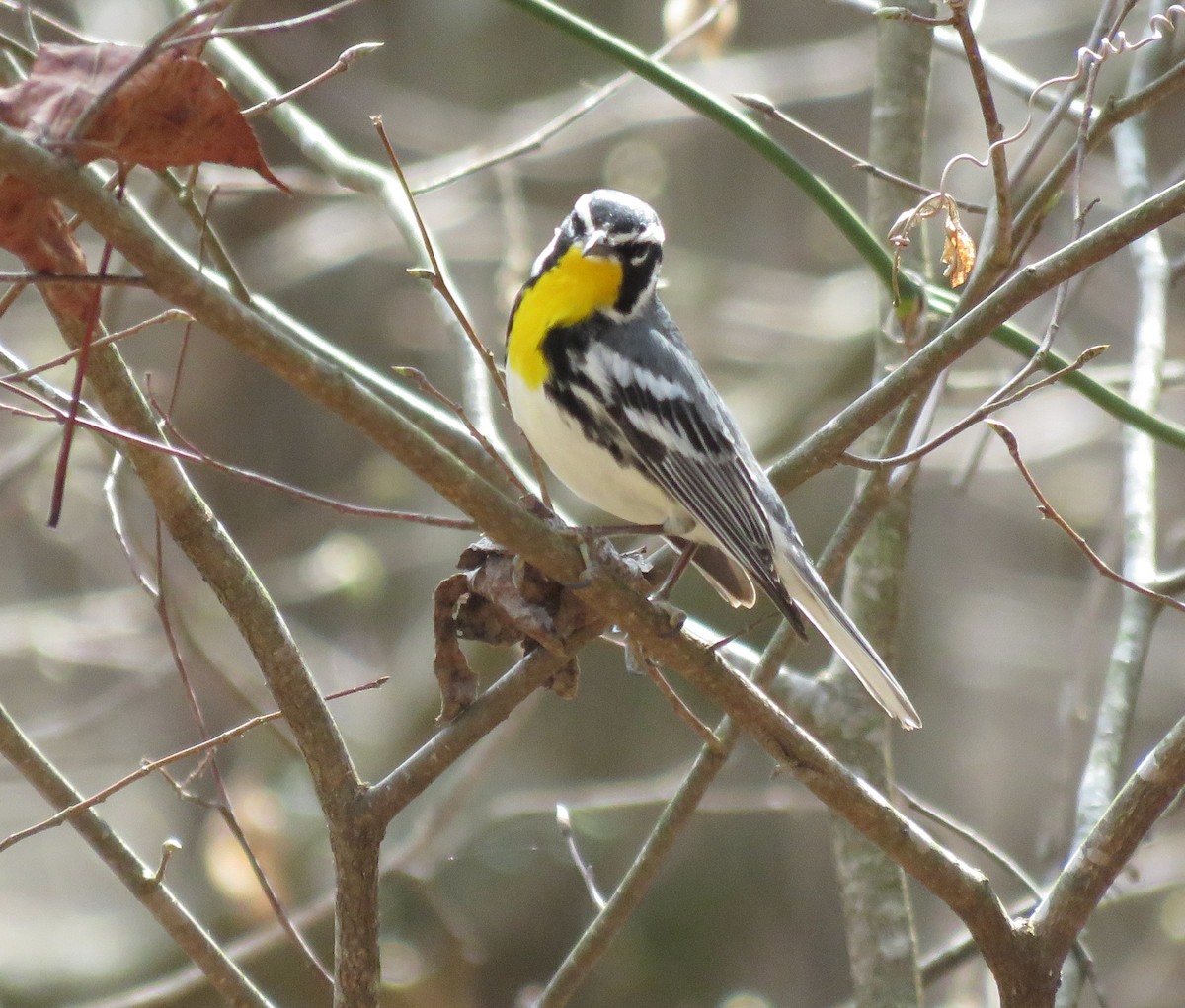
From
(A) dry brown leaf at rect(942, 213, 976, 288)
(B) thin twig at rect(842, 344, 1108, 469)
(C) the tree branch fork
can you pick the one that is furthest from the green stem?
(C) the tree branch fork

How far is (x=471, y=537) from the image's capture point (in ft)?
20.5

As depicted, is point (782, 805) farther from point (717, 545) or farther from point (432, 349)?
point (432, 349)

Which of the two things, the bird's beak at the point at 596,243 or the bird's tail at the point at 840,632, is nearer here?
the bird's tail at the point at 840,632

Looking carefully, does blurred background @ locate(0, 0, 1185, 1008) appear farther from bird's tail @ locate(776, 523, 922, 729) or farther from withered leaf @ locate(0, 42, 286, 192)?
withered leaf @ locate(0, 42, 286, 192)

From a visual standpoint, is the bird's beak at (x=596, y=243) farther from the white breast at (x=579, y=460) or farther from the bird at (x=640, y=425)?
the white breast at (x=579, y=460)

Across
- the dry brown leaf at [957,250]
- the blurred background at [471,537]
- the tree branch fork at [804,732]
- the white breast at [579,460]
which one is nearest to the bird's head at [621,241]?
the white breast at [579,460]

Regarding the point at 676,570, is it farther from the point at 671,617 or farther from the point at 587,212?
the point at 587,212

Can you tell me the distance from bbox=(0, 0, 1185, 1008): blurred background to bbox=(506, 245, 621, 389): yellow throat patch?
7.24 ft

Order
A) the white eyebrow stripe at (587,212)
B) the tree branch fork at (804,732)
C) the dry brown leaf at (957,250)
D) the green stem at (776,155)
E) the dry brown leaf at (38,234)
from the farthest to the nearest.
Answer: the white eyebrow stripe at (587,212) → the green stem at (776,155) → the dry brown leaf at (957,250) → the tree branch fork at (804,732) → the dry brown leaf at (38,234)

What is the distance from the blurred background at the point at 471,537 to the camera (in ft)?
19.5

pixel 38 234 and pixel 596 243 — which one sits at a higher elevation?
pixel 38 234

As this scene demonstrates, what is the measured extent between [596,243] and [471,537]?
11.4 ft

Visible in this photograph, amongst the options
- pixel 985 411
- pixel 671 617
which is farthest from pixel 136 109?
pixel 985 411

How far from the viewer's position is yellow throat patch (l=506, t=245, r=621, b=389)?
2865 millimetres
